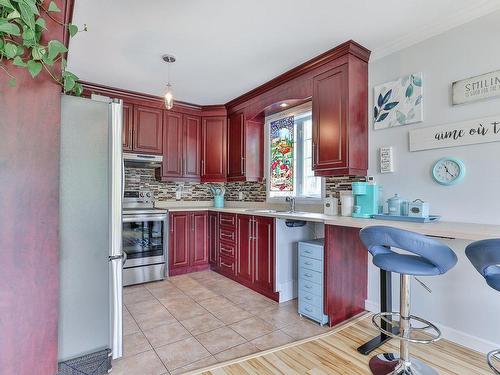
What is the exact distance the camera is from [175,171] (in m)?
4.20

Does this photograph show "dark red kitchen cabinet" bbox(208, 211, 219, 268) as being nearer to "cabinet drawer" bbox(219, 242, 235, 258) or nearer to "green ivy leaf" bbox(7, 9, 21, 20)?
"cabinet drawer" bbox(219, 242, 235, 258)

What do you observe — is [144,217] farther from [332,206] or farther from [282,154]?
[332,206]

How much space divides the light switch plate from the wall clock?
0.35m

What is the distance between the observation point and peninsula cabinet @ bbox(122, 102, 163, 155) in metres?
3.82

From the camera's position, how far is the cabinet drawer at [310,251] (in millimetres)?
2439

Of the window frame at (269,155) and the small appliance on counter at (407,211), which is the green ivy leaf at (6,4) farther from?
the window frame at (269,155)

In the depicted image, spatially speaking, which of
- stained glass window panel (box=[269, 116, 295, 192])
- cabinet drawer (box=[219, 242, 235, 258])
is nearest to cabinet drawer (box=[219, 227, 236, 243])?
cabinet drawer (box=[219, 242, 235, 258])

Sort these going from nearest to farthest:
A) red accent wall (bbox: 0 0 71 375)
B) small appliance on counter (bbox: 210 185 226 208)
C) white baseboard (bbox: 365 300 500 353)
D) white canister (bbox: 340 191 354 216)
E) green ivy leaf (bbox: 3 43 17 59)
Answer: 1. green ivy leaf (bbox: 3 43 17 59)
2. red accent wall (bbox: 0 0 71 375)
3. white baseboard (bbox: 365 300 500 353)
4. white canister (bbox: 340 191 354 216)
5. small appliance on counter (bbox: 210 185 226 208)

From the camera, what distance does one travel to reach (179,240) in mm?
3871

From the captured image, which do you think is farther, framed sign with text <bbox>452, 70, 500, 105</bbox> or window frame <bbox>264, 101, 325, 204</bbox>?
window frame <bbox>264, 101, 325, 204</bbox>

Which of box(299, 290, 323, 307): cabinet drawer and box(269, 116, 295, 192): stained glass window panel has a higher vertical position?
box(269, 116, 295, 192): stained glass window panel

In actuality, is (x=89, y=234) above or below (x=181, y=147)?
below

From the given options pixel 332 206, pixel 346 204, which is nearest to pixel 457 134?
pixel 346 204

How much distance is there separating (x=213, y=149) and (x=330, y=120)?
221cm
